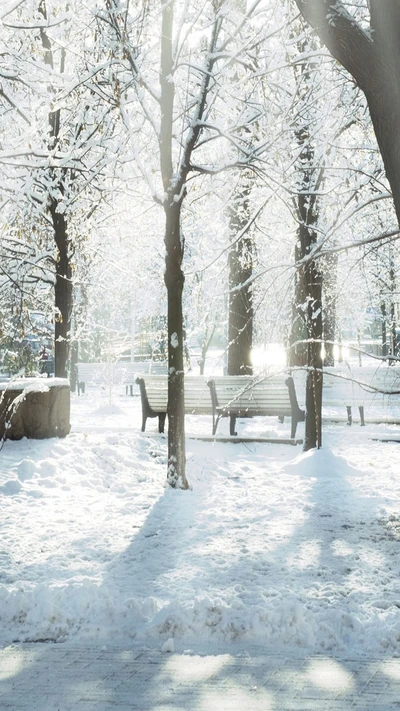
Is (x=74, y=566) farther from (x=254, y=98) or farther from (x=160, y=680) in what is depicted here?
(x=254, y=98)

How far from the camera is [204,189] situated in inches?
325

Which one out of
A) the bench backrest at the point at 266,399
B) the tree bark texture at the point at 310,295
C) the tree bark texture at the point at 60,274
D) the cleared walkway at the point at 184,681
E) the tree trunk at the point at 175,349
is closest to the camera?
the cleared walkway at the point at 184,681

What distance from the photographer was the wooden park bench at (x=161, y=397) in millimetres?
11180

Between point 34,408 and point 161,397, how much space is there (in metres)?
2.59

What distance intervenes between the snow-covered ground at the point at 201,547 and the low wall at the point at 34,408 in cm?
30

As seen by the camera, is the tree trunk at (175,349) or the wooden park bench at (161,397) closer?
the tree trunk at (175,349)

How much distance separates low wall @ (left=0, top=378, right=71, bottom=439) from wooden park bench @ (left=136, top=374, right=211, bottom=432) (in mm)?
1894

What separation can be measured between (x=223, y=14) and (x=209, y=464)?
16.9 feet

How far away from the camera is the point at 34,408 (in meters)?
9.16

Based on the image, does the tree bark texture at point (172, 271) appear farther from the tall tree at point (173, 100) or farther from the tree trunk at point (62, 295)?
the tree trunk at point (62, 295)

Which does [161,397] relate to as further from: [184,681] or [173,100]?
[184,681]

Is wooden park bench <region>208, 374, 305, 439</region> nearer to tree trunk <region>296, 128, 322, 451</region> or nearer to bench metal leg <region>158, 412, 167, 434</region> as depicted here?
bench metal leg <region>158, 412, 167, 434</region>

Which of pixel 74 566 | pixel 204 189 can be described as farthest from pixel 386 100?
pixel 204 189

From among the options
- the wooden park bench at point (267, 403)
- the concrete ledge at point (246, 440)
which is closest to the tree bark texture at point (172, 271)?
the concrete ledge at point (246, 440)
